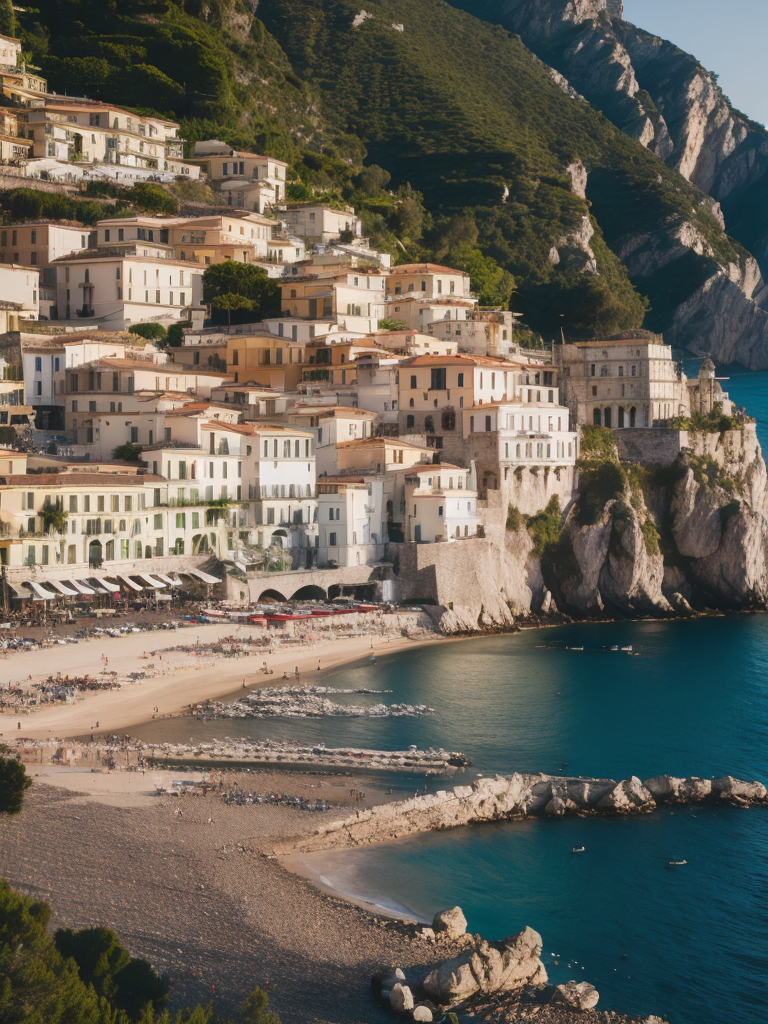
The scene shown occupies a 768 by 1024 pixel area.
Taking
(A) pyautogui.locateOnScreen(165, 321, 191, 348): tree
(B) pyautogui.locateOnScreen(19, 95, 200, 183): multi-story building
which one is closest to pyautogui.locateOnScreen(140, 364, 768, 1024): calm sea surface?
(A) pyautogui.locateOnScreen(165, 321, 191, 348): tree

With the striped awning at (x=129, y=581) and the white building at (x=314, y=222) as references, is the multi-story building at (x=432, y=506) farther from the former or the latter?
the white building at (x=314, y=222)

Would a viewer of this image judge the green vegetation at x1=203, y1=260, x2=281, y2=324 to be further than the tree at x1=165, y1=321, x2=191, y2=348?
Yes

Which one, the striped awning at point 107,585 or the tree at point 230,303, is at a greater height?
the tree at point 230,303

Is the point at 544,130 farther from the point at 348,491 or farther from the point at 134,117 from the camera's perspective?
the point at 348,491

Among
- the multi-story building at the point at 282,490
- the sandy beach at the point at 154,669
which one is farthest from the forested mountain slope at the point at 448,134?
the sandy beach at the point at 154,669

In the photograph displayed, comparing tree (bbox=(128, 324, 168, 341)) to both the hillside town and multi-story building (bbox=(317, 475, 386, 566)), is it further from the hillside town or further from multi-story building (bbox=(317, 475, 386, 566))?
multi-story building (bbox=(317, 475, 386, 566))

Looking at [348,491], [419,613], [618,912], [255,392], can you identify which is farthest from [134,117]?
[618,912]

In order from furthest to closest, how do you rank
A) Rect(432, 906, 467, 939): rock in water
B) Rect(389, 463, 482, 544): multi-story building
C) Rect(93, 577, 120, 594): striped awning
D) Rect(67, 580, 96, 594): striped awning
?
Rect(389, 463, 482, 544): multi-story building
Rect(93, 577, 120, 594): striped awning
Rect(67, 580, 96, 594): striped awning
Rect(432, 906, 467, 939): rock in water
